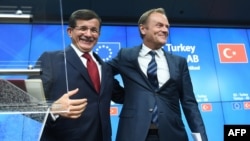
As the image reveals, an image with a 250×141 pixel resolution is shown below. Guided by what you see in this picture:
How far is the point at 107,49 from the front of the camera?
13.0 feet

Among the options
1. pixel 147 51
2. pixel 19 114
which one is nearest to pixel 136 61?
pixel 147 51

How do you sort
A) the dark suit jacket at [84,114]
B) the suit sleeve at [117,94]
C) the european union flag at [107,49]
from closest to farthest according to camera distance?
the dark suit jacket at [84,114]
the suit sleeve at [117,94]
the european union flag at [107,49]

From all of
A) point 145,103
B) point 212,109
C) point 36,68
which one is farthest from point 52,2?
point 212,109

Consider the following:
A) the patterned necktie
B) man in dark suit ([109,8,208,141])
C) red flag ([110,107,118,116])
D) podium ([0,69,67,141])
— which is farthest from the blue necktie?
red flag ([110,107,118,116])

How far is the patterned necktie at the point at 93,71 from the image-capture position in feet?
4.71

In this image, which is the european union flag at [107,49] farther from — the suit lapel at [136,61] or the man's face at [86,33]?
the man's face at [86,33]

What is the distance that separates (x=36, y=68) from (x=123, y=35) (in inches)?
136

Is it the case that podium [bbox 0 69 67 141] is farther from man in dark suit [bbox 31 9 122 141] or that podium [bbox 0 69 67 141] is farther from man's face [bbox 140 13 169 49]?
man's face [bbox 140 13 169 49]

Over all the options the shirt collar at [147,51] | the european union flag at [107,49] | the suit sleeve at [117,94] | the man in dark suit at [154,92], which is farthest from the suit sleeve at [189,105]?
the european union flag at [107,49]

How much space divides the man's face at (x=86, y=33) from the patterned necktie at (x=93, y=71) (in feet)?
0.11

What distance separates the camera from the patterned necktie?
56.5 inches

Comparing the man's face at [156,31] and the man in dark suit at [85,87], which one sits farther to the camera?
the man's face at [156,31]

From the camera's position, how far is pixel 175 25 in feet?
14.5

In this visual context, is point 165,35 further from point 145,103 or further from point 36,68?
point 36,68
